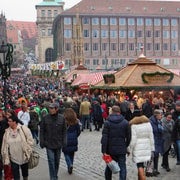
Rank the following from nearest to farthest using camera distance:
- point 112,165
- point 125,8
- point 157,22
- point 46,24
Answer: point 112,165
point 125,8
point 157,22
point 46,24

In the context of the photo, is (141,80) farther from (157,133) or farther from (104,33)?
(104,33)

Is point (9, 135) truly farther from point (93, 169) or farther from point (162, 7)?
point (162, 7)

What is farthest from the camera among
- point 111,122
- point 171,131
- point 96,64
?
point 96,64

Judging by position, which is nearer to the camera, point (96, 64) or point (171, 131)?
point (171, 131)

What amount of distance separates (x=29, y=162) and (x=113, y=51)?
269 ft

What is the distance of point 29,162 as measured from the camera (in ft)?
26.6

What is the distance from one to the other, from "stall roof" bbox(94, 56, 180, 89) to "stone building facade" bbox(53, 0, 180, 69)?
58.2 m

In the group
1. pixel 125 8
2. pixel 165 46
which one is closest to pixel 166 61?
pixel 165 46

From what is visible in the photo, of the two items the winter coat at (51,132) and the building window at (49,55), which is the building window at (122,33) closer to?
the building window at (49,55)

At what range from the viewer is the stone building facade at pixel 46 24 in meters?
114

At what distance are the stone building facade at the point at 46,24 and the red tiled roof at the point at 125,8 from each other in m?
27.5

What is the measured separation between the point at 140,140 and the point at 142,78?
17.1 metres

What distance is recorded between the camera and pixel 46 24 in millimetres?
115750

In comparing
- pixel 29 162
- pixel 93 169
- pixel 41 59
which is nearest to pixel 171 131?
pixel 93 169
